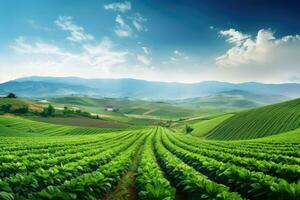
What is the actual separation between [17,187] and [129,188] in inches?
303

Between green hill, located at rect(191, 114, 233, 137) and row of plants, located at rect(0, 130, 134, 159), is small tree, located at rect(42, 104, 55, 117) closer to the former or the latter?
green hill, located at rect(191, 114, 233, 137)

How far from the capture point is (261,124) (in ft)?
253

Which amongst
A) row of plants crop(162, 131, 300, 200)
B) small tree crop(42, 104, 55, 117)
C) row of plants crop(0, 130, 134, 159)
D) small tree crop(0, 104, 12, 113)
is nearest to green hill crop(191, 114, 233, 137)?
row of plants crop(0, 130, 134, 159)

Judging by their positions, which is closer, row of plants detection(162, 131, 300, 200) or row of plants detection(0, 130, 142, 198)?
row of plants detection(162, 131, 300, 200)

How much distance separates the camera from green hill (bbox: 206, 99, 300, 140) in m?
72.8

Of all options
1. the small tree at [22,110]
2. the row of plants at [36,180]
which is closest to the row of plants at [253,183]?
the row of plants at [36,180]

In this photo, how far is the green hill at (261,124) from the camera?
7275 centimetres

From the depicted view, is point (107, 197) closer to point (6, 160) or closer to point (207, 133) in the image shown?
point (6, 160)

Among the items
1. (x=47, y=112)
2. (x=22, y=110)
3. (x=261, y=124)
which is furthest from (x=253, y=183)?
(x=22, y=110)

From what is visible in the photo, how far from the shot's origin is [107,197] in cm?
1404

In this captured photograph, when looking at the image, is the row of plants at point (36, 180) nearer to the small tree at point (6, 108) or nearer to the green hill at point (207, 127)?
the green hill at point (207, 127)

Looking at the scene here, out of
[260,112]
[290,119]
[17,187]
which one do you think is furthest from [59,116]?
[17,187]

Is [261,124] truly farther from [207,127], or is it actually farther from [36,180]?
[36,180]

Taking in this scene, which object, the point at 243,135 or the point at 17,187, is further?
the point at 243,135
